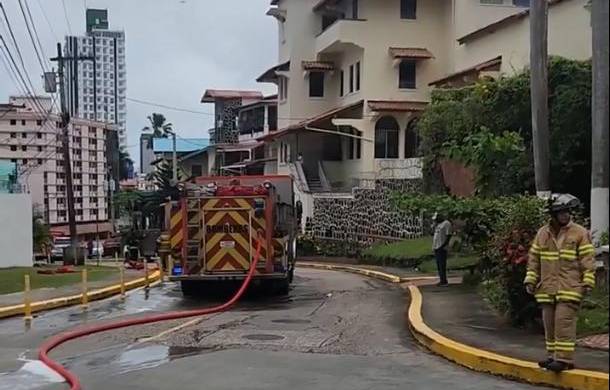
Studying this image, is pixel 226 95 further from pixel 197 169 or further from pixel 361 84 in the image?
pixel 361 84

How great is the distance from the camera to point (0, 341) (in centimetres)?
1324

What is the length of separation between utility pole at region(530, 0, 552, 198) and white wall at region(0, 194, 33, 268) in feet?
75.5

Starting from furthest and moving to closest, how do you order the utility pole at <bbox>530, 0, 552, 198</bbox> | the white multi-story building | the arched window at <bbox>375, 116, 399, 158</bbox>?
the white multi-story building → the arched window at <bbox>375, 116, 399, 158</bbox> → the utility pole at <bbox>530, 0, 552, 198</bbox>

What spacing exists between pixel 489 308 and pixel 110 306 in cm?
818

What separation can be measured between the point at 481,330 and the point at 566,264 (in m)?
3.80

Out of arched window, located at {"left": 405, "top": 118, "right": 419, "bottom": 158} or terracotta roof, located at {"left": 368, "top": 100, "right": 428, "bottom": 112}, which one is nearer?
terracotta roof, located at {"left": 368, "top": 100, "right": 428, "bottom": 112}

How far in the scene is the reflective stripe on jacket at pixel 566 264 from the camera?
845cm

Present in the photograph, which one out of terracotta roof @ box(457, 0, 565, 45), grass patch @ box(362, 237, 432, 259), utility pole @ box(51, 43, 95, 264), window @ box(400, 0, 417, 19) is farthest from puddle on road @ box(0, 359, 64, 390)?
window @ box(400, 0, 417, 19)

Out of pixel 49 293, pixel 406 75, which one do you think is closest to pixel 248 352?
pixel 49 293

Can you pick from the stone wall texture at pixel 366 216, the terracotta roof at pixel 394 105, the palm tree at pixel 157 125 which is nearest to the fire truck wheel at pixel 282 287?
the stone wall texture at pixel 366 216

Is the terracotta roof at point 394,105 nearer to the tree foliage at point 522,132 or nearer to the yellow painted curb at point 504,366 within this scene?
the tree foliage at point 522,132

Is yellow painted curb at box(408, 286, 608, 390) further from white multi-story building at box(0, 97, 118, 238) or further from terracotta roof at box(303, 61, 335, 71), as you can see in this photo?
white multi-story building at box(0, 97, 118, 238)

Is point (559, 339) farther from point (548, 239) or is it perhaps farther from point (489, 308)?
point (489, 308)

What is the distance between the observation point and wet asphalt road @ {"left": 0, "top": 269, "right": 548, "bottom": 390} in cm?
941
